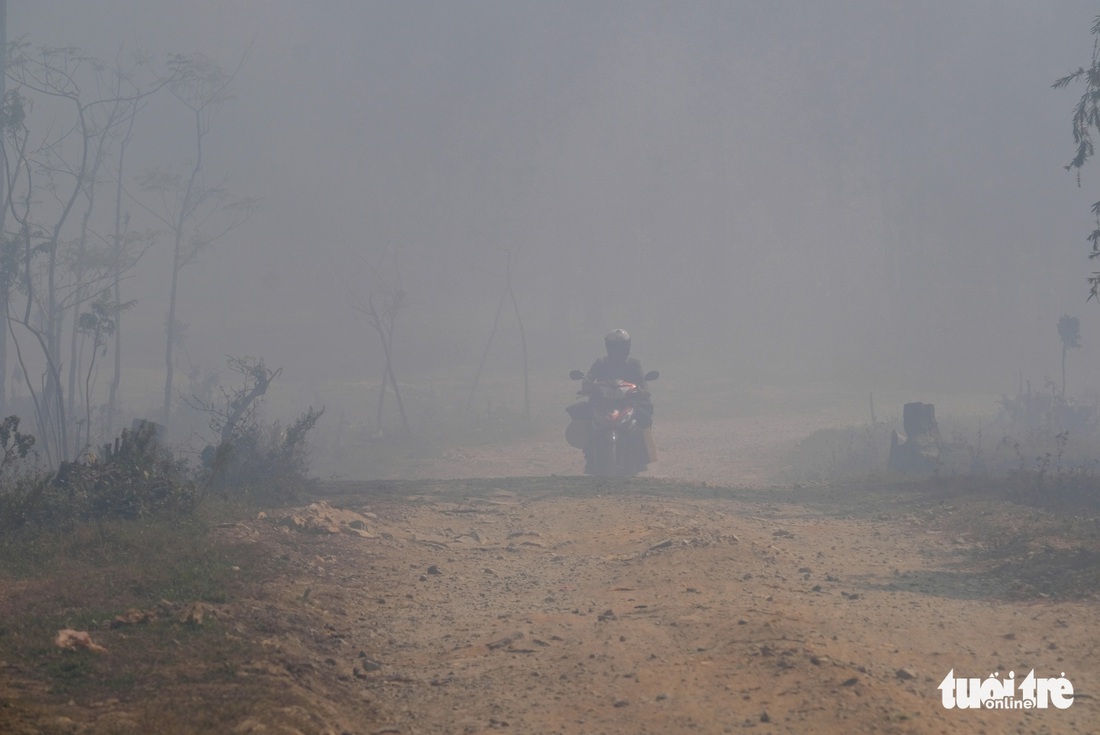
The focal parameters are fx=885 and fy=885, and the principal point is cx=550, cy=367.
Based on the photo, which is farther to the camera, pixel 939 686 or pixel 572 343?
pixel 572 343

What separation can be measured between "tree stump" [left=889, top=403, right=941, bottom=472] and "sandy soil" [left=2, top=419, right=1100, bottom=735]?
3366 mm

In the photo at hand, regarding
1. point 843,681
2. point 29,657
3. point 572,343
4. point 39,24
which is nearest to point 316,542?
point 29,657

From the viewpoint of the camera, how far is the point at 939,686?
16.5 ft

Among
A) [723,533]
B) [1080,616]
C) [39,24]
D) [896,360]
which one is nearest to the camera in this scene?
[1080,616]

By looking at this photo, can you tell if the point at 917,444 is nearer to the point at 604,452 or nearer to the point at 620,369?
the point at 604,452

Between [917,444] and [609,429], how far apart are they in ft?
17.8

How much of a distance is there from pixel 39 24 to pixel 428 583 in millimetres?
81451

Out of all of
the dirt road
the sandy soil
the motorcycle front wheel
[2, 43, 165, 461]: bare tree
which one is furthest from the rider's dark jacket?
[2, 43, 165, 461]: bare tree

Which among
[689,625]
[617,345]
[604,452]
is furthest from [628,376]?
[689,625]

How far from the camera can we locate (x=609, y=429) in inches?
656

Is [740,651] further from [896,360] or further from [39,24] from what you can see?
[39,24]

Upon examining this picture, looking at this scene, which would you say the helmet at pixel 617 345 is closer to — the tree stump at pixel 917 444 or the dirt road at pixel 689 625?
the tree stump at pixel 917 444

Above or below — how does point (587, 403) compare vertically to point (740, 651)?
above

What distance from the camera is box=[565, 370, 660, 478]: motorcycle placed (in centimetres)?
1672
